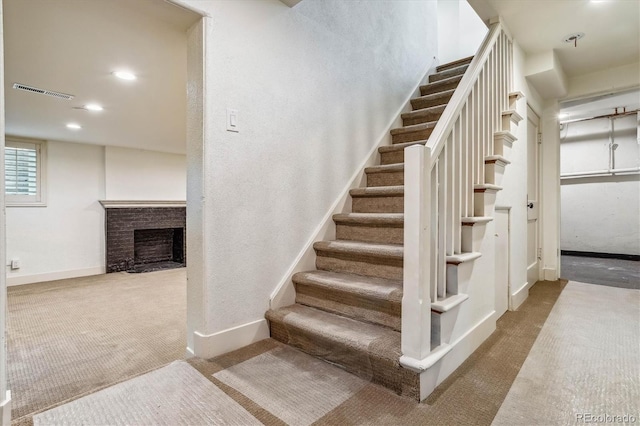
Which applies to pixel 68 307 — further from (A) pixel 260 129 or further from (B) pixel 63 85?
(A) pixel 260 129

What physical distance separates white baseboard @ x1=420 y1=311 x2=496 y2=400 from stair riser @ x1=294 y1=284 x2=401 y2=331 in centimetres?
27

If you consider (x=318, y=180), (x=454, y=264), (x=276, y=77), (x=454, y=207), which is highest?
→ (x=276, y=77)

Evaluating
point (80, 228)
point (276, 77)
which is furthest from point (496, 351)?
point (80, 228)

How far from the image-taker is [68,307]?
316cm

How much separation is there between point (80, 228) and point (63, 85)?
2889 mm

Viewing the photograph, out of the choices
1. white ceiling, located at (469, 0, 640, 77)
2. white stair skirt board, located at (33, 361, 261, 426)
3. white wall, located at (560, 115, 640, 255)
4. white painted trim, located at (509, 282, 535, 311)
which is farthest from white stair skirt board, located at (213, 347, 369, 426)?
white wall, located at (560, 115, 640, 255)

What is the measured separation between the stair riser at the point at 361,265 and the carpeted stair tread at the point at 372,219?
11.5 inches

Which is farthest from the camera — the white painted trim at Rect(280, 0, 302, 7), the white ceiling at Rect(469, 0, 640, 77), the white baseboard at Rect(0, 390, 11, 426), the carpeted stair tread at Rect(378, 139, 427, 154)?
the carpeted stair tread at Rect(378, 139, 427, 154)

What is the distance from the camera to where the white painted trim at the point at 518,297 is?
2.63m

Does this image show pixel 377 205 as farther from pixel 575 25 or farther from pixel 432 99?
pixel 575 25

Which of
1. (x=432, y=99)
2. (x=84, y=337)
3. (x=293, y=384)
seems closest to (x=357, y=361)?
(x=293, y=384)

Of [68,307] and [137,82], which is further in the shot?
[68,307]

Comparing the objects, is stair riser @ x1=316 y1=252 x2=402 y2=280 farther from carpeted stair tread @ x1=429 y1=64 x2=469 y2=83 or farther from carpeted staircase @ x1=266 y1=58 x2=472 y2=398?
carpeted stair tread @ x1=429 y1=64 x2=469 y2=83

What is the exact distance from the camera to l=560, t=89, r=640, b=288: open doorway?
5418mm
